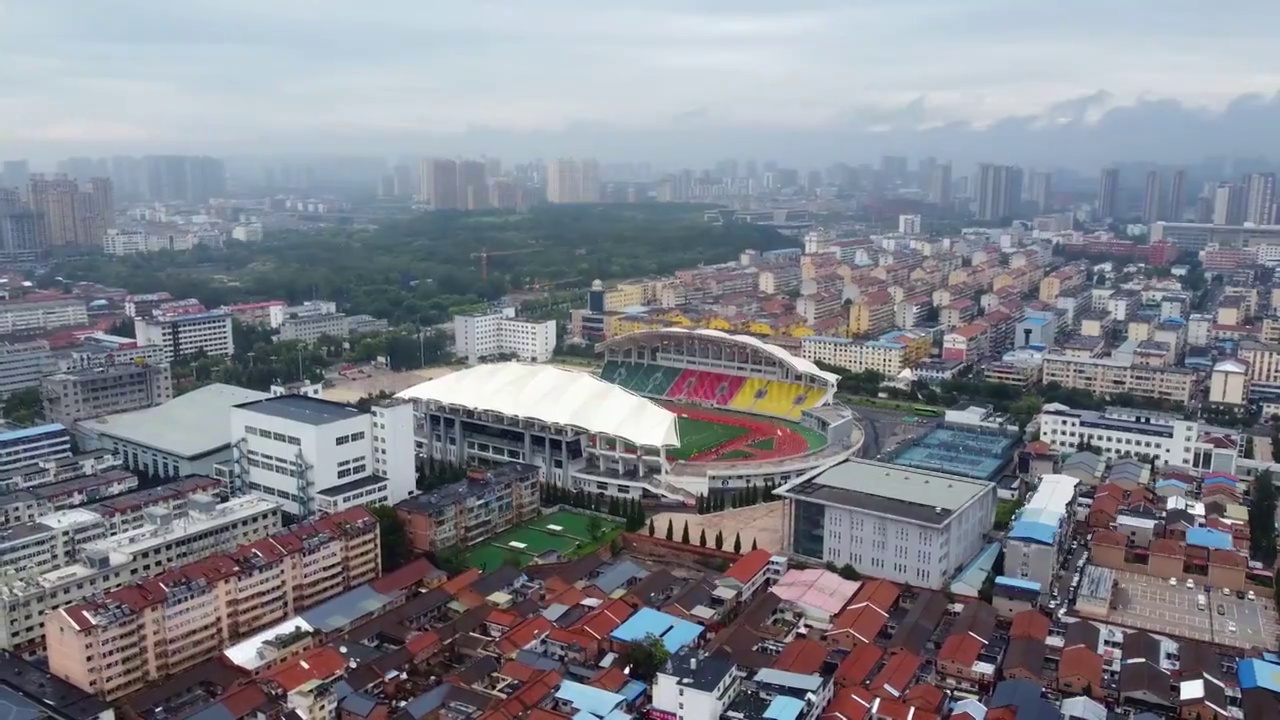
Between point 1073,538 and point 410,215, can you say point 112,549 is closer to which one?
point 1073,538

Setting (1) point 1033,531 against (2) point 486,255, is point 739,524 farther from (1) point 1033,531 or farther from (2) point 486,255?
(2) point 486,255

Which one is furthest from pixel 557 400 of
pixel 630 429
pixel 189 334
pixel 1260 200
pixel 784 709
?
pixel 1260 200

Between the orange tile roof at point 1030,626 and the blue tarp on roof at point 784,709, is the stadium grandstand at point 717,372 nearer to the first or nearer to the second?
the orange tile roof at point 1030,626

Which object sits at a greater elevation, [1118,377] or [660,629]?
[1118,377]

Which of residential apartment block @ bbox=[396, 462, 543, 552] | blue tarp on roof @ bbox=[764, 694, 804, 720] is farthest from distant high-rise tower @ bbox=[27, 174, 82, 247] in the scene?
blue tarp on roof @ bbox=[764, 694, 804, 720]

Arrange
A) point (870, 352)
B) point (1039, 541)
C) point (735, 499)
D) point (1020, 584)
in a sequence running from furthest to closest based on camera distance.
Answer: point (870, 352), point (735, 499), point (1039, 541), point (1020, 584)

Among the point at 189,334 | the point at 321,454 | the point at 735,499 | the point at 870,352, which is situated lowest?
the point at 735,499

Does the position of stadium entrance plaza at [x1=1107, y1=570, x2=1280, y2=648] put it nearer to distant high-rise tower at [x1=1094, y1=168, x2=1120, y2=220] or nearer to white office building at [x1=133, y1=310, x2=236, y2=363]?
white office building at [x1=133, y1=310, x2=236, y2=363]
